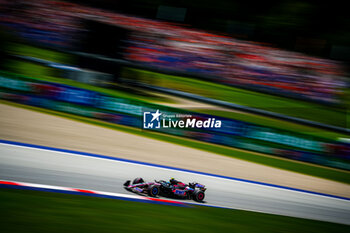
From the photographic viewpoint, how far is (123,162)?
7.30 meters

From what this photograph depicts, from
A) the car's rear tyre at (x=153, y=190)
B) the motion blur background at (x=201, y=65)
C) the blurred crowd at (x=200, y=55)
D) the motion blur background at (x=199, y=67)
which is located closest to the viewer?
the car's rear tyre at (x=153, y=190)

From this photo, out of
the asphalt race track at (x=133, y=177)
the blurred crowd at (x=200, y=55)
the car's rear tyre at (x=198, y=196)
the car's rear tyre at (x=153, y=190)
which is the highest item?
the blurred crowd at (x=200, y=55)

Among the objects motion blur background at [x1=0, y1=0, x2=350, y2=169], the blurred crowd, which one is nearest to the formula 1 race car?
motion blur background at [x1=0, y1=0, x2=350, y2=169]

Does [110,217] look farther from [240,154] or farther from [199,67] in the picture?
[199,67]

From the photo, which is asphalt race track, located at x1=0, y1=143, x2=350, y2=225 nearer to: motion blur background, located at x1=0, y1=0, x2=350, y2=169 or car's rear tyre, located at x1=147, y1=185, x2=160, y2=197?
car's rear tyre, located at x1=147, y1=185, x2=160, y2=197

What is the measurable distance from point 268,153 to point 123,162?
200 inches

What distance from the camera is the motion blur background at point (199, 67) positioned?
33.1 feet

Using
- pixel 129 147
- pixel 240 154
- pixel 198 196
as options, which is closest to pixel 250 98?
pixel 240 154

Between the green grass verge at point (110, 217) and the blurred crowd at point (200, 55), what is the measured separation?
11561mm

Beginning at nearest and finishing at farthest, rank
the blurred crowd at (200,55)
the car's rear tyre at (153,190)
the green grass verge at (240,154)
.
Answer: the car's rear tyre at (153,190), the green grass verge at (240,154), the blurred crowd at (200,55)

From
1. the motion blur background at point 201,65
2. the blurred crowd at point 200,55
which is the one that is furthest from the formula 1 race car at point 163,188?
the blurred crowd at point 200,55

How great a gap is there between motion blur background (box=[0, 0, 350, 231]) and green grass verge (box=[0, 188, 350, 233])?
14.1 ft

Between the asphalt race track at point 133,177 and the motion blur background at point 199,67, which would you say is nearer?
the asphalt race track at point 133,177

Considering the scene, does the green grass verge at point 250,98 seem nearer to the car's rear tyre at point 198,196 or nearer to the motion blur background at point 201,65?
the motion blur background at point 201,65
